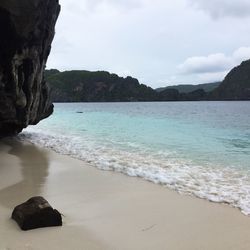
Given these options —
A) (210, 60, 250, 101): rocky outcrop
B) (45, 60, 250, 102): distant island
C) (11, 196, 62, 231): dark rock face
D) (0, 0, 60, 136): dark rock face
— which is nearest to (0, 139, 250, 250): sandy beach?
(11, 196, 62, 231): dark rock face

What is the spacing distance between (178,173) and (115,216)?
4.72m

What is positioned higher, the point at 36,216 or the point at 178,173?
the point at 36,216

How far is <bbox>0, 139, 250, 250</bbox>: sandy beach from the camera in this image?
5.53 metres

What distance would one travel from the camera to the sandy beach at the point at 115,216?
553 cm

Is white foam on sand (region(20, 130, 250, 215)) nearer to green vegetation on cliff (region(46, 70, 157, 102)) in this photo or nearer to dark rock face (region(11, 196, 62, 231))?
dark rock face (region(11, 196, 62, 231))

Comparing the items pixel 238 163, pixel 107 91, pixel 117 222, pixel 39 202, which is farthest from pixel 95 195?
pixel 107 91

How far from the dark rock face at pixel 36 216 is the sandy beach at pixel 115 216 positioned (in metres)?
0.13

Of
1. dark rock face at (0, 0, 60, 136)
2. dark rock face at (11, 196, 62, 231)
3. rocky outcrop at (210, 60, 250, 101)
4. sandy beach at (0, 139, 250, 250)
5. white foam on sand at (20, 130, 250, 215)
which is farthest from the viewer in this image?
rocky outcrop at (210, 60, 250, 101)

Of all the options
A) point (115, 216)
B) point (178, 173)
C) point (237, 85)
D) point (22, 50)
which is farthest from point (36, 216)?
point (237, 85)

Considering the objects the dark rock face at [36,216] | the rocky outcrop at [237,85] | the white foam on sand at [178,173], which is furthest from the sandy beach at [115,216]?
the rocky outcrop at [237,85]

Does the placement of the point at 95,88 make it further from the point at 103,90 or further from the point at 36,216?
the point at 36,216

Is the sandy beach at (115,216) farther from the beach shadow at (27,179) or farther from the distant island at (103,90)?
the distant island at (103,90)

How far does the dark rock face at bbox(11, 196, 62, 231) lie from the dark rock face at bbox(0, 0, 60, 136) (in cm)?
768

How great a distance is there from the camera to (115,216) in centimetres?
690
